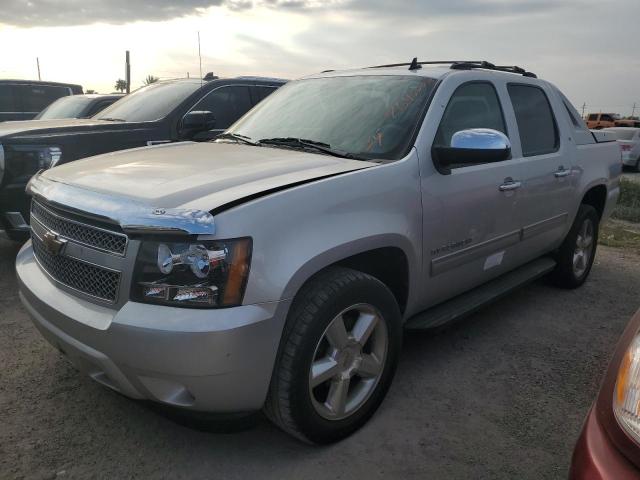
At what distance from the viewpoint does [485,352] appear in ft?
12.1

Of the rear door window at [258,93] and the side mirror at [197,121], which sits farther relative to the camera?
the rear door window at [258,93]

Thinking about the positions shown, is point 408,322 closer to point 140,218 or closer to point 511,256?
point 511,256

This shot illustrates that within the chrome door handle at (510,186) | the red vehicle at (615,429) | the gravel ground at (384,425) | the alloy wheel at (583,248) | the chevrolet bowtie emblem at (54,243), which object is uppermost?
the chrome door handle at (510,186)

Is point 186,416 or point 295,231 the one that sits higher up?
point 295,231

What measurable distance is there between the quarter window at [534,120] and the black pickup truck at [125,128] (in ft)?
8.70

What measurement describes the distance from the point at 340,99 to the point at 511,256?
161 cm

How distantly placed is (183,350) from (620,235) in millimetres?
7316

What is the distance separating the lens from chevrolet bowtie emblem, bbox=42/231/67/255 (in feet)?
8.02

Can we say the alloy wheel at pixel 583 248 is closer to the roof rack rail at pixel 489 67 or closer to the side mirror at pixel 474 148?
the roof rack rail at pixel 489 67

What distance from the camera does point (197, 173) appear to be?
2.57m

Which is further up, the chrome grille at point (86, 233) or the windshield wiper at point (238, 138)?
the windshield wiper at point (238, 138)

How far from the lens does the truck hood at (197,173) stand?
2277 millimetres

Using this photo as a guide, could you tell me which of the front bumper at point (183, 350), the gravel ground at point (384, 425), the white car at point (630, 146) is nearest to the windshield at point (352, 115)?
the front bumper at point (183, 350)

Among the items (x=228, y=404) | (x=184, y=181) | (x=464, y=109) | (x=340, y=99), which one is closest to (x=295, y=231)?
(x=184, y=181)
